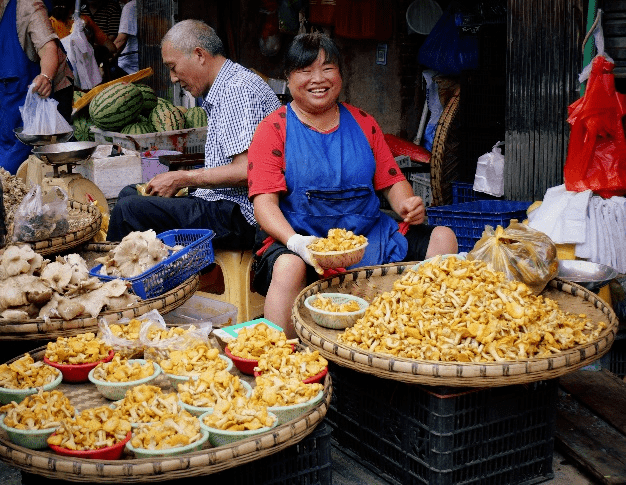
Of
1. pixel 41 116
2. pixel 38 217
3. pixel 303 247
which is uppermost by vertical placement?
pixel 41 116

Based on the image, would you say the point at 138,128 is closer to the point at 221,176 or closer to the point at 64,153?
the point at 64,153

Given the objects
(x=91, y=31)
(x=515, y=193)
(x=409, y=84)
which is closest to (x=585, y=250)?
(x=515, y=193)

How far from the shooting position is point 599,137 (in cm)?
439

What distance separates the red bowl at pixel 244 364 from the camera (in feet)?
8.61

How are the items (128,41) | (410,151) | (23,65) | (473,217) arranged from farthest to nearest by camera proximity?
(128,41)
(410,151)
(23,65)
(473,217)

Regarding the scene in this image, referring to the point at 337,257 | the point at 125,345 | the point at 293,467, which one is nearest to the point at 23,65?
the point at 337,257

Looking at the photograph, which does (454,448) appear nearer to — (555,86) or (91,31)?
(555,86)

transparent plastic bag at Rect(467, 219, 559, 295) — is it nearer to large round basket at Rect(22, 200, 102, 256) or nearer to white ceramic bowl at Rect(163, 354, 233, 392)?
white ceramic bowl at Rect(163, 354, 233, 392)

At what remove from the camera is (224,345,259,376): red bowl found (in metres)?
2.62

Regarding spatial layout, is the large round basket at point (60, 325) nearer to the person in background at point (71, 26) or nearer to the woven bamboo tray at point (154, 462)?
the woven bamboo tray at point (154, 462)

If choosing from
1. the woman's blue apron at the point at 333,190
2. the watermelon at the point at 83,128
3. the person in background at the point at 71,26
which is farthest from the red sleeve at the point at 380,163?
the person in background at the point at 71,26

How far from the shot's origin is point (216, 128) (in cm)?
440

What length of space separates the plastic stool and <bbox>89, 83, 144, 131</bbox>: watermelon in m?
3.35

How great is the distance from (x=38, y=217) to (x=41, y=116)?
2581mm
